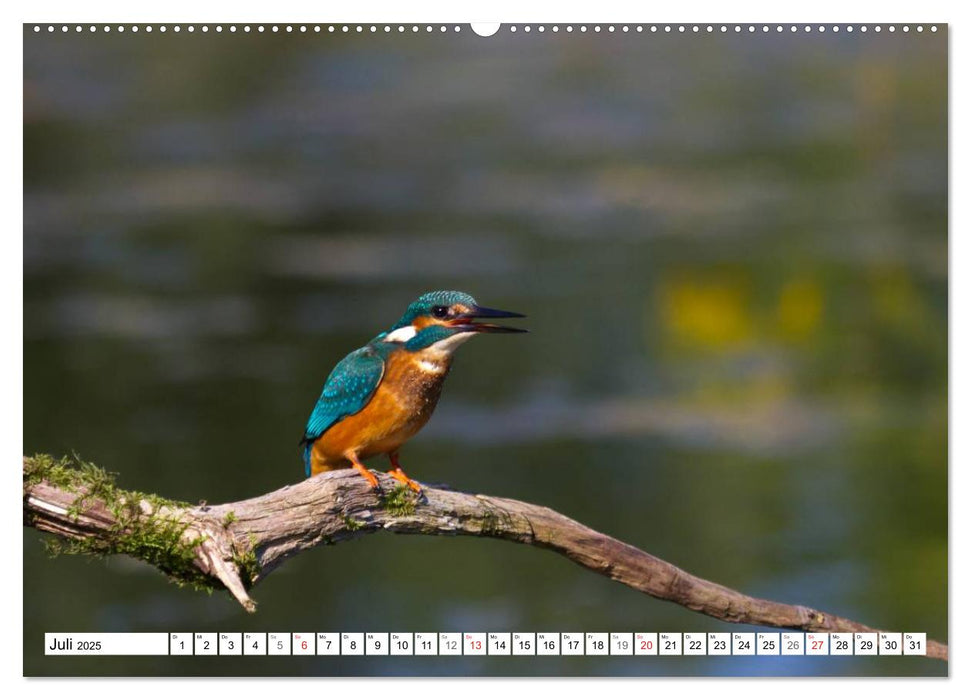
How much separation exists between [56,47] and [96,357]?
274 centimetres

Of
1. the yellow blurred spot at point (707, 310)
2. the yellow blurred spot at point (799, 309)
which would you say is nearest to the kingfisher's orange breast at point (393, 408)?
the yellow blurred spot at point (799, 309)

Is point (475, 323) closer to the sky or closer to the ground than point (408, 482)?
closer to the sky

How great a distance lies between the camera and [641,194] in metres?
6.26

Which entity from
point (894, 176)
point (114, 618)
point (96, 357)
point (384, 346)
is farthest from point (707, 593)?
point (96, 357)

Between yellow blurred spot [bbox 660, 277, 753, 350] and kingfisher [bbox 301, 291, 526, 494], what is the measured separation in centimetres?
315

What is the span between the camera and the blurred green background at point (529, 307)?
203 inches

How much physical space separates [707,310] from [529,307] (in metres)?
0.94

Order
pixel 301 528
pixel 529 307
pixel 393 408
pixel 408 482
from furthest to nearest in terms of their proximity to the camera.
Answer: pixel 529 307, pixel 393 408, pixel 408 482, pixel 301 528

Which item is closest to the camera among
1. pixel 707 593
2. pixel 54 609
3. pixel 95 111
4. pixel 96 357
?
pixel 707 593

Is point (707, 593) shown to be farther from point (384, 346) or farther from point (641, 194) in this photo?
point (641, 194)

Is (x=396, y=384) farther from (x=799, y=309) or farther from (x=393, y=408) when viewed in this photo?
(x=799, y=309)

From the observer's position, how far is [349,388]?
3213 millimetres

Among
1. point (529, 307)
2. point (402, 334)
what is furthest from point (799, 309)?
point (402, 334)

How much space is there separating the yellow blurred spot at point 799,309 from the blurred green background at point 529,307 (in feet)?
0.07
